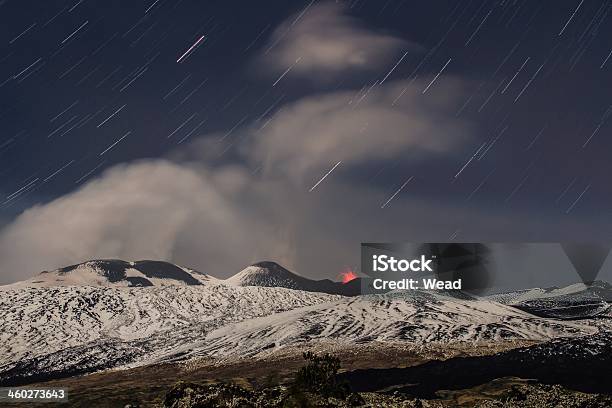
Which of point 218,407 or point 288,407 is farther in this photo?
point 218,407

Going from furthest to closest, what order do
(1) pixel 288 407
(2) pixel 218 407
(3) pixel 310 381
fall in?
(2) pixel 218 407 < (3) pixel 310 381 < (1) pixel 288 407

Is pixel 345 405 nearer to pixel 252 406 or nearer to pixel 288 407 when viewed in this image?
pixel 252 406

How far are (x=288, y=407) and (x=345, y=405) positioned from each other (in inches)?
4237

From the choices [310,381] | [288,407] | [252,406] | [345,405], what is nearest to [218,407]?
[252,406]

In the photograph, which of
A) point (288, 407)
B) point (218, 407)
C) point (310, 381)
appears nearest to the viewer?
point (288, 407)

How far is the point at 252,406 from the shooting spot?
19312 cm

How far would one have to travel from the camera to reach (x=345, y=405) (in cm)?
19312

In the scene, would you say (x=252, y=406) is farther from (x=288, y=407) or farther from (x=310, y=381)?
(x=288, y=407)

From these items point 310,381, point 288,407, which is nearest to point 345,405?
point 310,381

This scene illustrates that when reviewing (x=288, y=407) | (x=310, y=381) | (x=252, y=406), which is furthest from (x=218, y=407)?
(x=288, y=407)

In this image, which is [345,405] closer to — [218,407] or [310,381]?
[218,407]

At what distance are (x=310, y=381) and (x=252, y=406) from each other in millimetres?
53905

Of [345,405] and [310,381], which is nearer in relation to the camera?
[310,381]

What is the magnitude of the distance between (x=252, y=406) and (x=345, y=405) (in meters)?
27.9
